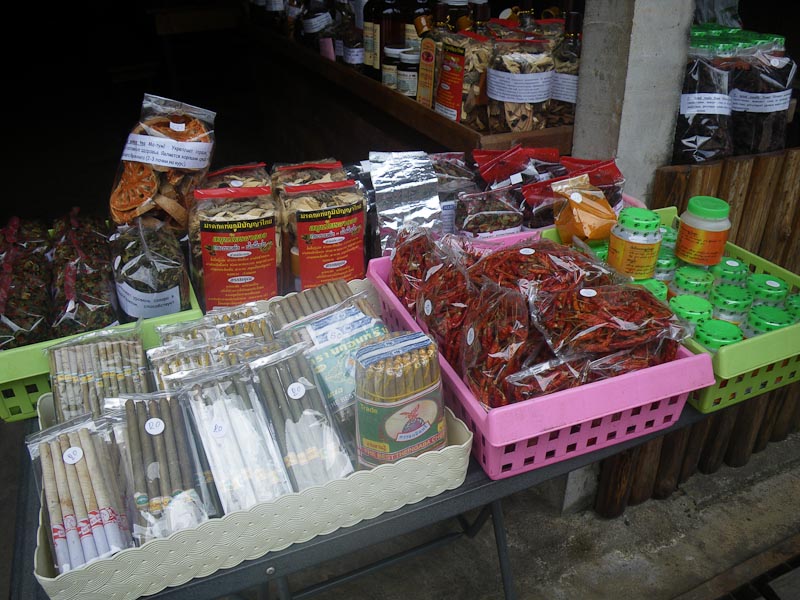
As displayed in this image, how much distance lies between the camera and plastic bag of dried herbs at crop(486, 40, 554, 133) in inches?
74.7

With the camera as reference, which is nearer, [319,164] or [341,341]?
[341,341]

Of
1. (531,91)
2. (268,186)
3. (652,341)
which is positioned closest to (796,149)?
(531,91)

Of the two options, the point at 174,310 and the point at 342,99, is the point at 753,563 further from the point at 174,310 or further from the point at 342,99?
the point at 342,99

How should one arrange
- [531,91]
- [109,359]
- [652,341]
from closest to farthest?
[652,341]
[109,359]
[531,91]

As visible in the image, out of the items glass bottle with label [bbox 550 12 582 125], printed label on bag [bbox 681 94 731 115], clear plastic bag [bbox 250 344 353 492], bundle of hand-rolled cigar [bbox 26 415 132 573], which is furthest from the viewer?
glass bottle with label [bbox 550 12 582 125]

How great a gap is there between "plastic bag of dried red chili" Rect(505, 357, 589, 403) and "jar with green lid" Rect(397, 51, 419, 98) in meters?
A: 1.52

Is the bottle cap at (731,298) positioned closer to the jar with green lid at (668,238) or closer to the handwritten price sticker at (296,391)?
the jar with green lid at (668,238)

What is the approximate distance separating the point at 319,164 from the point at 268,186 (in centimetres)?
22

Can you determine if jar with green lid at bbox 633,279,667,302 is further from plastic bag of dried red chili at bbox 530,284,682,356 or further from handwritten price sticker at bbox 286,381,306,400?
handwritten price sticker at bbox 286,381,306,400

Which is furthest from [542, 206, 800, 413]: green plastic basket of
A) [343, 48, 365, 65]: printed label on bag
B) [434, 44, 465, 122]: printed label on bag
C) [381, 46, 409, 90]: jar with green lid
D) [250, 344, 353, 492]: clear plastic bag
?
[343, 48, 365, 65]: printed label on bag

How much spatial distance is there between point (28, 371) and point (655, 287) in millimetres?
1335

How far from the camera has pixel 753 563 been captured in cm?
210

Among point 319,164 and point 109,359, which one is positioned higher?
point 319,164

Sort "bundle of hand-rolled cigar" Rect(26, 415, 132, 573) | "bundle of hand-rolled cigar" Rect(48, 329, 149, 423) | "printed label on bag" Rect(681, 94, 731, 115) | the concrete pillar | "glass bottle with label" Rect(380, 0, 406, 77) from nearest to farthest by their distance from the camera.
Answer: "bundle of hand-rolled cigar" Rect(26, 415, 132, 573)
"bundle of hand-rolled cigar" Rect(48, 329, 149, 423)
the concrete pillar
"printed label on bag" Rect(681, 94, 731, 115)
"glass bottle with label" Rect(380, 0, 406, 77)
